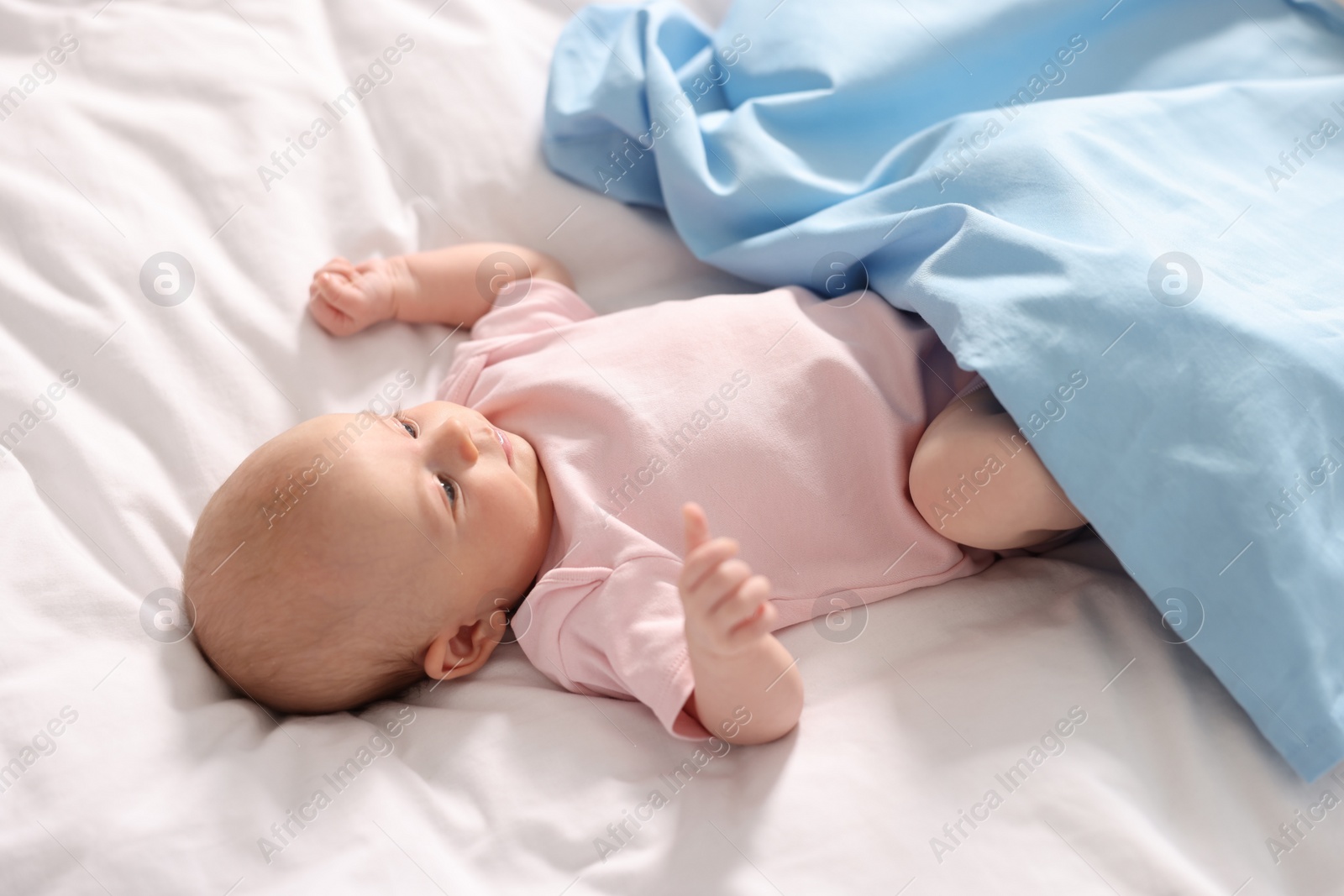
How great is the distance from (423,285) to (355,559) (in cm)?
50

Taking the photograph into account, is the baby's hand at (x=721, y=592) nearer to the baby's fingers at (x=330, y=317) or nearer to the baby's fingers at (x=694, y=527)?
the baby's fingers at (x=694, y=527)

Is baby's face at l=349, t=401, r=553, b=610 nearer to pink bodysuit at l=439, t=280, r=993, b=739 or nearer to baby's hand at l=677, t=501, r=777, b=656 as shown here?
pink bodysuit at l=439, t=280, r=993, b=739

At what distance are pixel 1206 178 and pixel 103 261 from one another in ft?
4.59

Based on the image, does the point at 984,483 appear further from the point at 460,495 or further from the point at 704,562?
the point at 460,495

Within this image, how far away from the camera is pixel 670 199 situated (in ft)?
4.67

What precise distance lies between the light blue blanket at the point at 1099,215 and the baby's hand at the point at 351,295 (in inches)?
13.0

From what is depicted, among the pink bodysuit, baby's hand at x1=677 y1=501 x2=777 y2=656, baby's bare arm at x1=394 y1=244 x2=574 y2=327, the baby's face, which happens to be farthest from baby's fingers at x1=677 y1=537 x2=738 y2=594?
baby's bare arm at x1=394 y1=244 x2=574 y2=327

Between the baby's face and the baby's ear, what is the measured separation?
46 mm

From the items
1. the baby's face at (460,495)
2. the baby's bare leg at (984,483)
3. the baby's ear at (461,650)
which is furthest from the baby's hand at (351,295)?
the baby's bare leg at (984,483)

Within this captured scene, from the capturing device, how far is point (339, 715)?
109 centimetres

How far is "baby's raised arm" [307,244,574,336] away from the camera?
1.34 metres

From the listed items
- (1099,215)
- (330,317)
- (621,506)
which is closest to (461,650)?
(621,506)

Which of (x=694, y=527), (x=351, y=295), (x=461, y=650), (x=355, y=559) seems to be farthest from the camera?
(x=351, y=295)

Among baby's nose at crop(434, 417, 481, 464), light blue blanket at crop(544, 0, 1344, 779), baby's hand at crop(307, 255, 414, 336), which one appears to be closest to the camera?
light blue blanket at crop(544, 0, 1344, 779)
